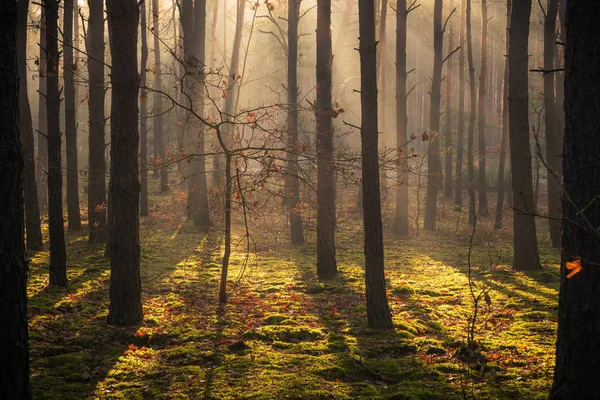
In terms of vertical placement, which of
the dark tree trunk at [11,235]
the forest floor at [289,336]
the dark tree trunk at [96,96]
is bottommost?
the forest floor at [289,336]

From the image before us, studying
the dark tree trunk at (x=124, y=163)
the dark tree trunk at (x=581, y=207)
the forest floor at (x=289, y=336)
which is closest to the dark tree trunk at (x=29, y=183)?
the forest floor at (x=289, y=336)

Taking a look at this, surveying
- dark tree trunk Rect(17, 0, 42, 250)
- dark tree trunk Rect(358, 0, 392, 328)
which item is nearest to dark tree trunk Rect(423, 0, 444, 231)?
dark tree trunk Rect(358, 0, 392, 328)

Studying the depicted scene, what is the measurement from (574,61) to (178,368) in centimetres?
515

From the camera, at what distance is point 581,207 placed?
13.6 ft

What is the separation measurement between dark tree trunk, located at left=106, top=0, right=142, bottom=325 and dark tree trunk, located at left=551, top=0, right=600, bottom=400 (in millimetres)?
5578

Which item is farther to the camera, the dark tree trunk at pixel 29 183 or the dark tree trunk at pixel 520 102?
the dark tree trunk at pixel 29 183

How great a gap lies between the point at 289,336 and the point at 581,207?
460 centimetres

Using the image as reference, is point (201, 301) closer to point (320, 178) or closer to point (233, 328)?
point (233, 328)

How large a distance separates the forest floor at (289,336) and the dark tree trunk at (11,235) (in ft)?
4.67

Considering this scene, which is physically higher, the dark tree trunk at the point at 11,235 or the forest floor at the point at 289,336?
the dark tree trunk at the point at 11,235

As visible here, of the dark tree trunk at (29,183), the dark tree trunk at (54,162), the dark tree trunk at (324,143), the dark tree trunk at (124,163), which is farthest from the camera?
the dark tree trunk at (29,183)

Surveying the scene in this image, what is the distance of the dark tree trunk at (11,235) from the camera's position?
151 inches

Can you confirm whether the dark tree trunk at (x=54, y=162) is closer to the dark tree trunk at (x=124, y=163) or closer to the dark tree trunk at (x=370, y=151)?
the dark tree trunk at (x=124, y=163)

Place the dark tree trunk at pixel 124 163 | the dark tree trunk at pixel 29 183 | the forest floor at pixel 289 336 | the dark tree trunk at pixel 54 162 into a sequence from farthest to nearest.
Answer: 1. the dark tree trunk at pixel 29 183
2. the dark tree trunk at pixel 54 162
3. the dark tree trunk at pixel 124 163
4. the forest floor at pixel 289 336
